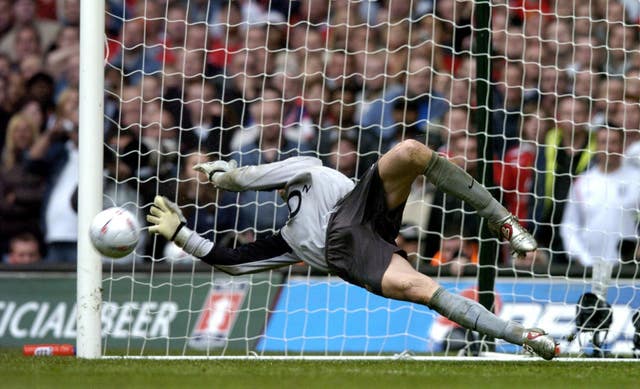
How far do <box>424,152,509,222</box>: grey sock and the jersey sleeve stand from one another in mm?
885

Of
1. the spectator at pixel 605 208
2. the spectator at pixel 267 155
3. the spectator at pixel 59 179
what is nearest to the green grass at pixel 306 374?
the spectator at pixel 605 208

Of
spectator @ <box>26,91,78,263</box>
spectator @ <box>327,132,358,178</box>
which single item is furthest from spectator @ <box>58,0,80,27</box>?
spectator @ <box>327,132,358,178</box>

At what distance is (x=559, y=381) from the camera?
23.0 feet

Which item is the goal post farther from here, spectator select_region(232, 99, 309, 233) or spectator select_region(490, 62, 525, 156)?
spectator select_region(490, 62, 525, 156)

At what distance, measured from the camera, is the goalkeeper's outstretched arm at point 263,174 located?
8.34 metres

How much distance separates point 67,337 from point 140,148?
6.66ft

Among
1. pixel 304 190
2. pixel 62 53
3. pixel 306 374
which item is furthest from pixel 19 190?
pixel 306 374

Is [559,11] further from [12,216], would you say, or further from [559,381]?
[12,216]

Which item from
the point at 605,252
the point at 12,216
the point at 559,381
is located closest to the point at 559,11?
the point at 605,252

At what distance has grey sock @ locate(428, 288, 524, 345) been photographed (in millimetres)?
7633

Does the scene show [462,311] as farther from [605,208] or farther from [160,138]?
[160,138]

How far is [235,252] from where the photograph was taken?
8609 millimetres

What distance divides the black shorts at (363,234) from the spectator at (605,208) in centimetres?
301

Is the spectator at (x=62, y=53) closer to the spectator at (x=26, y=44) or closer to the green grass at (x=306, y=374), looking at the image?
the spectator at (x=26, y=44)
